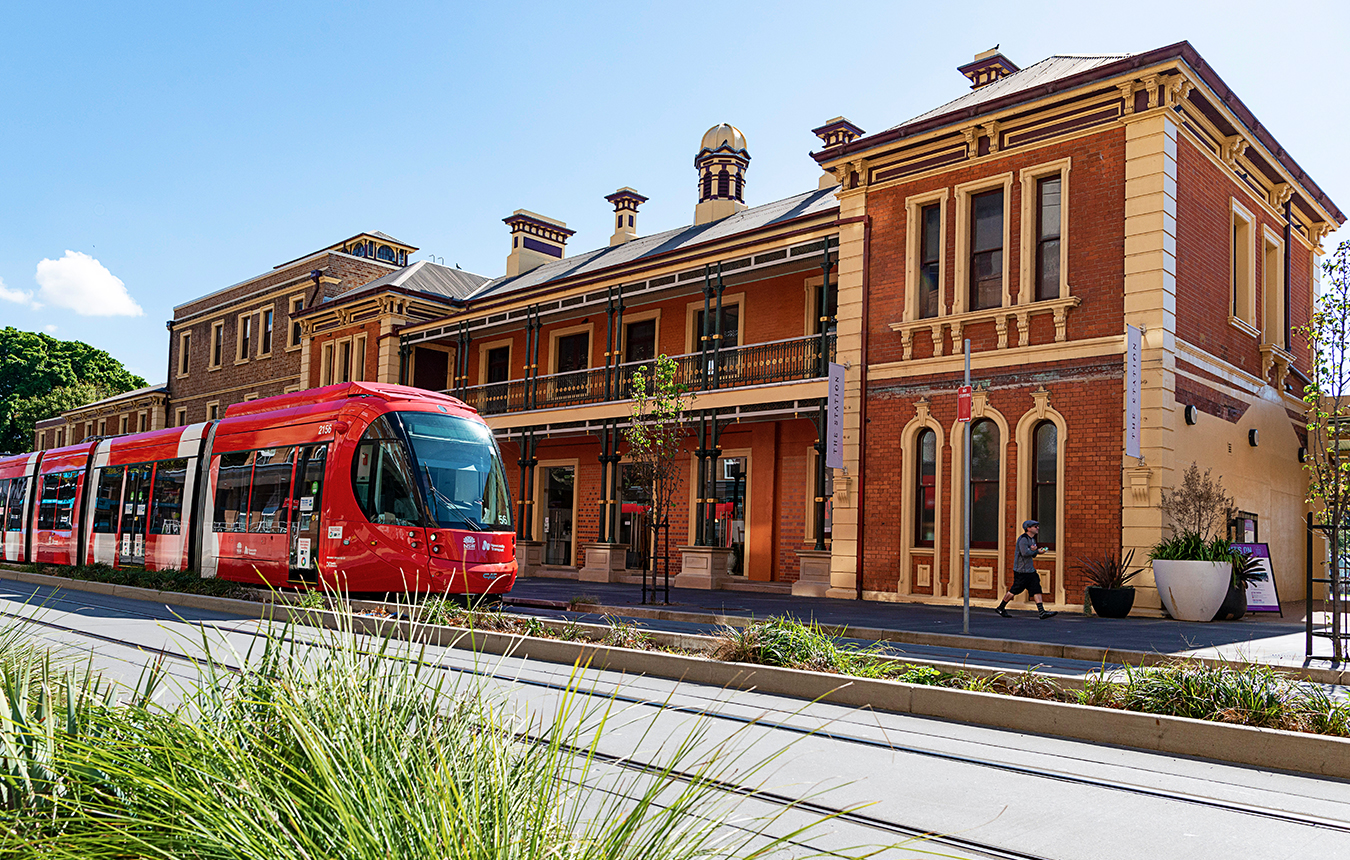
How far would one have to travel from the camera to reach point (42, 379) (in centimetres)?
6950

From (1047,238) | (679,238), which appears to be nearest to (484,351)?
(679,238)

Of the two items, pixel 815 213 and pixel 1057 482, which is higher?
pixel 815 213

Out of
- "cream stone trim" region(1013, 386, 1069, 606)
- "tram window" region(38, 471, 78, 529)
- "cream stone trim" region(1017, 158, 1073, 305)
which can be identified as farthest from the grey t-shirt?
"tram window" region(38, 471, 78, 529)

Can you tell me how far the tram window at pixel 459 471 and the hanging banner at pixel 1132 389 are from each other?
9.24 m

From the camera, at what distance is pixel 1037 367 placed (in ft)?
57.7

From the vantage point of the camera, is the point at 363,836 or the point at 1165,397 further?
the point at 1165,397

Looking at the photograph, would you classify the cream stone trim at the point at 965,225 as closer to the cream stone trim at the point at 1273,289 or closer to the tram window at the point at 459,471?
the cream stone trim at the point at 1273,289

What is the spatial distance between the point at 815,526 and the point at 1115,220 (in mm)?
8774

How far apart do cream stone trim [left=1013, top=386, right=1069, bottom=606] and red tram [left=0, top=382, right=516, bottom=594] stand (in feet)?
27.0

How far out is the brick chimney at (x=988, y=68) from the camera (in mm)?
22828

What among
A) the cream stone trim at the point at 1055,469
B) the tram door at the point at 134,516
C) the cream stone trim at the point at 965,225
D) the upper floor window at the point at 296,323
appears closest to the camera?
the cream stone trim at the point at 1055,469

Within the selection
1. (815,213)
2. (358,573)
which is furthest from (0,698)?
(815,213)

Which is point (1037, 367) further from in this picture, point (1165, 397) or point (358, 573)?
point (358, 573)

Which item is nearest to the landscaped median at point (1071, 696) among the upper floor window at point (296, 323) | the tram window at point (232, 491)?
the tram window at point (232, 491)
